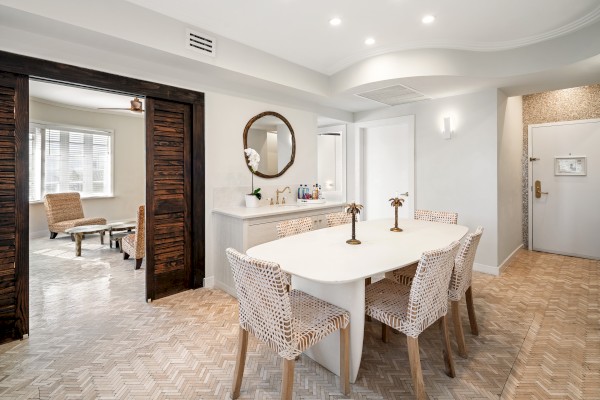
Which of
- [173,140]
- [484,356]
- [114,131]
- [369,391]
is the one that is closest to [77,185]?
[114,131]

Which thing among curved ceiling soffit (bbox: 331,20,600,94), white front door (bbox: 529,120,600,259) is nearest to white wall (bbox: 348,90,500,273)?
curved ceiling soffit (bbox: 331,20,600,94)

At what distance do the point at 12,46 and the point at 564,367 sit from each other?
14.7 feet

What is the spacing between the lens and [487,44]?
3.32m

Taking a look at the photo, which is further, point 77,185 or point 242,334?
point 77,185

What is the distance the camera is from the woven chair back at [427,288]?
5.44ft

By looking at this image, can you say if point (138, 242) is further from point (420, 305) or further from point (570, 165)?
point (570, 165)

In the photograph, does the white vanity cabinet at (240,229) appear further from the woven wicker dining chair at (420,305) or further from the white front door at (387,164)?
the white front door at (387,164)

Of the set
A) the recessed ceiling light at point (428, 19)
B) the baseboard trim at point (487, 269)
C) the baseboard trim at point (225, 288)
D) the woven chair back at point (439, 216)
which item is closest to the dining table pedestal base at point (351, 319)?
the baseboard trim at point (225, 288)

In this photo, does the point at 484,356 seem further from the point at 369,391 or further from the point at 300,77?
the point at 300,77

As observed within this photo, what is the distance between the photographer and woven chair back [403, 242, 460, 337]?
5.44ft

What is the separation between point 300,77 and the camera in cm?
395

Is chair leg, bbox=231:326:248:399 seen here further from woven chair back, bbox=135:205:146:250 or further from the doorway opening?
woven chair back, bbox=135:205:146:250

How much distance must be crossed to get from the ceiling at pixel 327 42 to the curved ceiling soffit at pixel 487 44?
11mm

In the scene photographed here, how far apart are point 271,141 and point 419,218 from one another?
2.13 m
